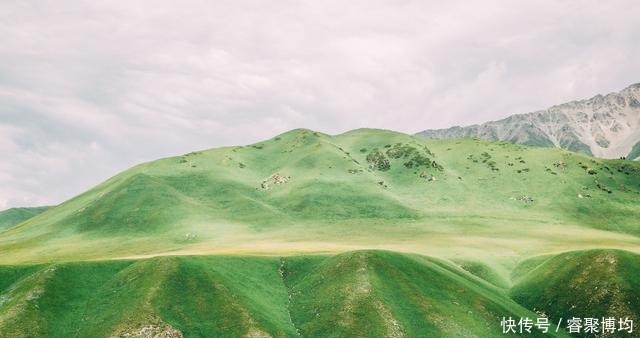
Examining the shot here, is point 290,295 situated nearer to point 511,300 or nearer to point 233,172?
point 511,300

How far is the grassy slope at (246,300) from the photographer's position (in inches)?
2156

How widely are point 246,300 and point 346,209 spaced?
290 ft

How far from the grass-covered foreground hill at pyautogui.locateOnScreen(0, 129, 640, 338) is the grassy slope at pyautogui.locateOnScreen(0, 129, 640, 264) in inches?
29.4

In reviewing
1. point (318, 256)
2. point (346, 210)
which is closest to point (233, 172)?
point (346, 210)

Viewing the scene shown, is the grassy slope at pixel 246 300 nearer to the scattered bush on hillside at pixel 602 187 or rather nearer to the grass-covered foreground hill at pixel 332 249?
the grass-covered foreground hill at pixel 332 249

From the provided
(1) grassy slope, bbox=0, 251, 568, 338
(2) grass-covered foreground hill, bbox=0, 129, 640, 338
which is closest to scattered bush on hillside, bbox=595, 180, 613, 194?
(2) grass-covered foreground hill, bbox=0, 129, 640, 338

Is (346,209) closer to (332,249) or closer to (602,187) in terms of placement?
(332,249)

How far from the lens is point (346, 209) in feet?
483

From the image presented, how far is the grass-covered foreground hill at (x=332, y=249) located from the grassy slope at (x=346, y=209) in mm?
746

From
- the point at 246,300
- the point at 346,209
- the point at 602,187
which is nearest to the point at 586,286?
the point at 246,300

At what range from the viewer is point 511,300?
7494 cm

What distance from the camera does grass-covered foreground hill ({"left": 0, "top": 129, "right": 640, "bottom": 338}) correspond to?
190 feet

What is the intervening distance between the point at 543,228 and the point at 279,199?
249 feet

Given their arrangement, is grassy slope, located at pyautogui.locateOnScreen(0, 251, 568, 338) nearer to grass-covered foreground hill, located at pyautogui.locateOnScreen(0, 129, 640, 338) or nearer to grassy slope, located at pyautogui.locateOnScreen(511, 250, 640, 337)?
grass-covered foreground hill, located at pyautogui.locateOnScreen(0, 129, 640, 338)
